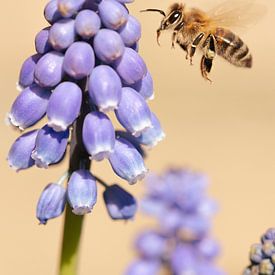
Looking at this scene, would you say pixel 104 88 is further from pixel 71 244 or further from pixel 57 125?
pixel 71 244

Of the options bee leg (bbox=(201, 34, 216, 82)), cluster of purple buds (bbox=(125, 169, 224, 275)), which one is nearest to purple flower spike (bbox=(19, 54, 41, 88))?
cluster of purple buds (bbox=(125, 169, 224, 275))

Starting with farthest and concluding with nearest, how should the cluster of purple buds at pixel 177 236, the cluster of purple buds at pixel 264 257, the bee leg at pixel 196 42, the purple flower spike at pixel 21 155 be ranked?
the bee leg at pixel 196 42
the purple flower spike at pixel 21 155
the cluster of purple buds at pixel 264 257
the cluster of purple buds at pixel 177 236

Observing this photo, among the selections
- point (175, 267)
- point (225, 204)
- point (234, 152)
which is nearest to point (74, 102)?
point (175, 267)

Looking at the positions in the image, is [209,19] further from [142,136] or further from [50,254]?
[50,254]

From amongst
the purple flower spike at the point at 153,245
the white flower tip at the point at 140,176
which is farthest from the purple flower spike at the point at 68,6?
the purple flower spike at the point at 153,245

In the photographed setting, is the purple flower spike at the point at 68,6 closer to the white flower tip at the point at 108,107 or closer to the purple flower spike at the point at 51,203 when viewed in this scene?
the white flower tip at the point at 108,107

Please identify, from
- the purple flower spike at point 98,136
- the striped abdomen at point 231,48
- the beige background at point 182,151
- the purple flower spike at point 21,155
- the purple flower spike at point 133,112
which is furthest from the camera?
the beige background at point 182,151

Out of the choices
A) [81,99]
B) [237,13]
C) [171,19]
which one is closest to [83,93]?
[81,99]
